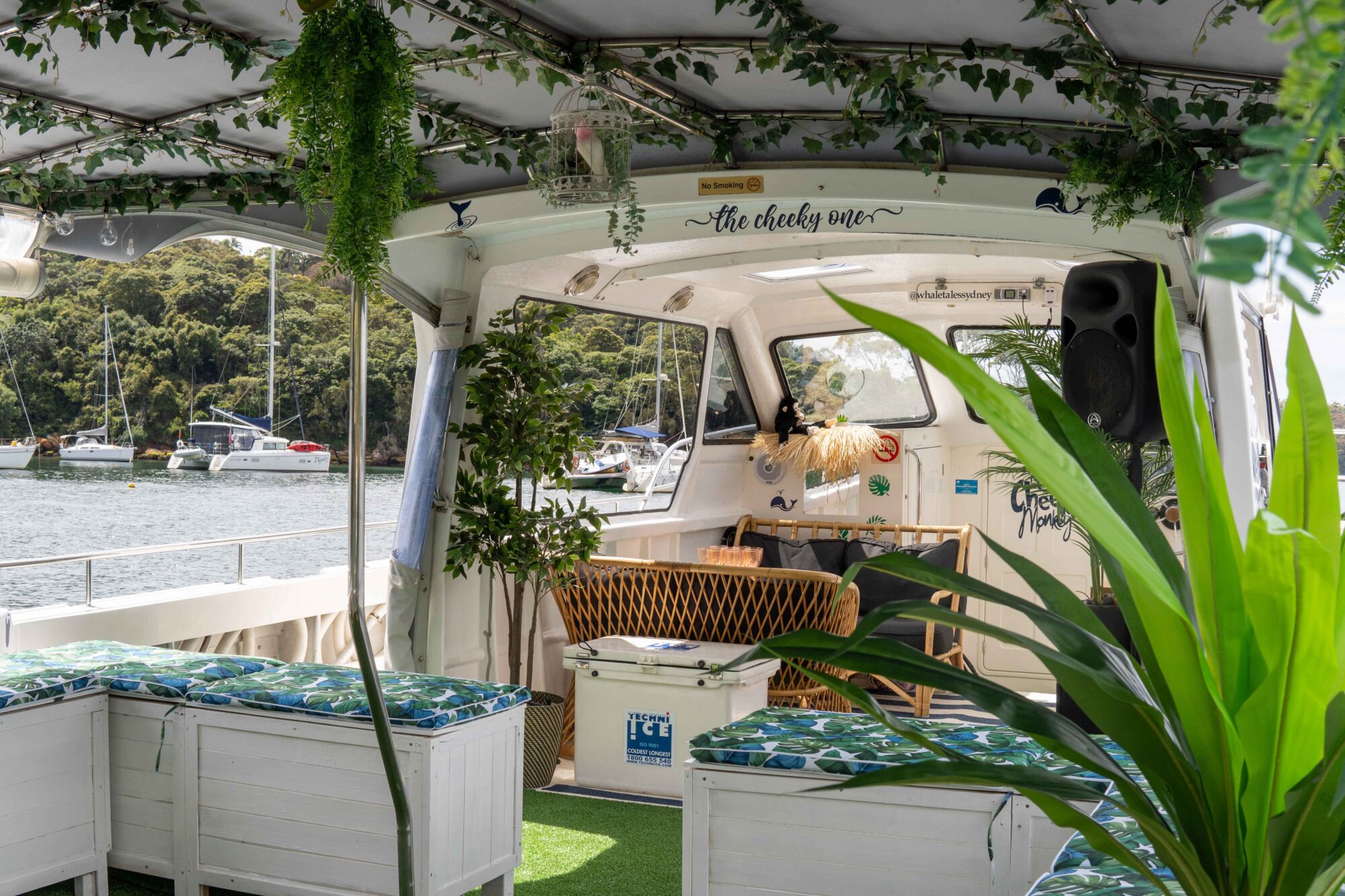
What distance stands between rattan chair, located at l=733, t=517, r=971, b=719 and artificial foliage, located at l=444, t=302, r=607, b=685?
2.15 meters

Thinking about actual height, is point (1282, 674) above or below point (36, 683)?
above

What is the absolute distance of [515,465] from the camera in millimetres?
5504

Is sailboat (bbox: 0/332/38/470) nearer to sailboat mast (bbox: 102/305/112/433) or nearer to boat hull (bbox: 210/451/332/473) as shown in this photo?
sailboat mast (bbox: 102/305/112/433)

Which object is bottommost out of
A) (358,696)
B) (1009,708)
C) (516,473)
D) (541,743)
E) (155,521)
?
(155,521)

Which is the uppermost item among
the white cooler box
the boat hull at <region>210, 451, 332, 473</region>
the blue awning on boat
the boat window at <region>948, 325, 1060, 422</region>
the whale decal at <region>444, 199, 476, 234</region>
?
the whale decal at <region>444, 199, 476, 234</region>

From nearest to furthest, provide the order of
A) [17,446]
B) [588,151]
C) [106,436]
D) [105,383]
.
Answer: [588,151] < [106,436] < [105,383] < [17,446]

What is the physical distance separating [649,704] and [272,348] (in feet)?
66.0

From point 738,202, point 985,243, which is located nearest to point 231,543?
point 738,202

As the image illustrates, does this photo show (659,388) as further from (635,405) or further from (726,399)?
(726,399)

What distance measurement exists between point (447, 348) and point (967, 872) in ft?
11.8

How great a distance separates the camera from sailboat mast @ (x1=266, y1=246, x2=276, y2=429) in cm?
2275

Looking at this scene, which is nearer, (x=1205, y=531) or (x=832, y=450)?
(x=1205, y=531)

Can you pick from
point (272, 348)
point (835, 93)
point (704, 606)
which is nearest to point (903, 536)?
point (704, 606)

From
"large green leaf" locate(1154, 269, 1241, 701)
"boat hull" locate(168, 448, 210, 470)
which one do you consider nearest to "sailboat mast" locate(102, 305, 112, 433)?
"boat hull" locate(168, 448, 210, 470)
